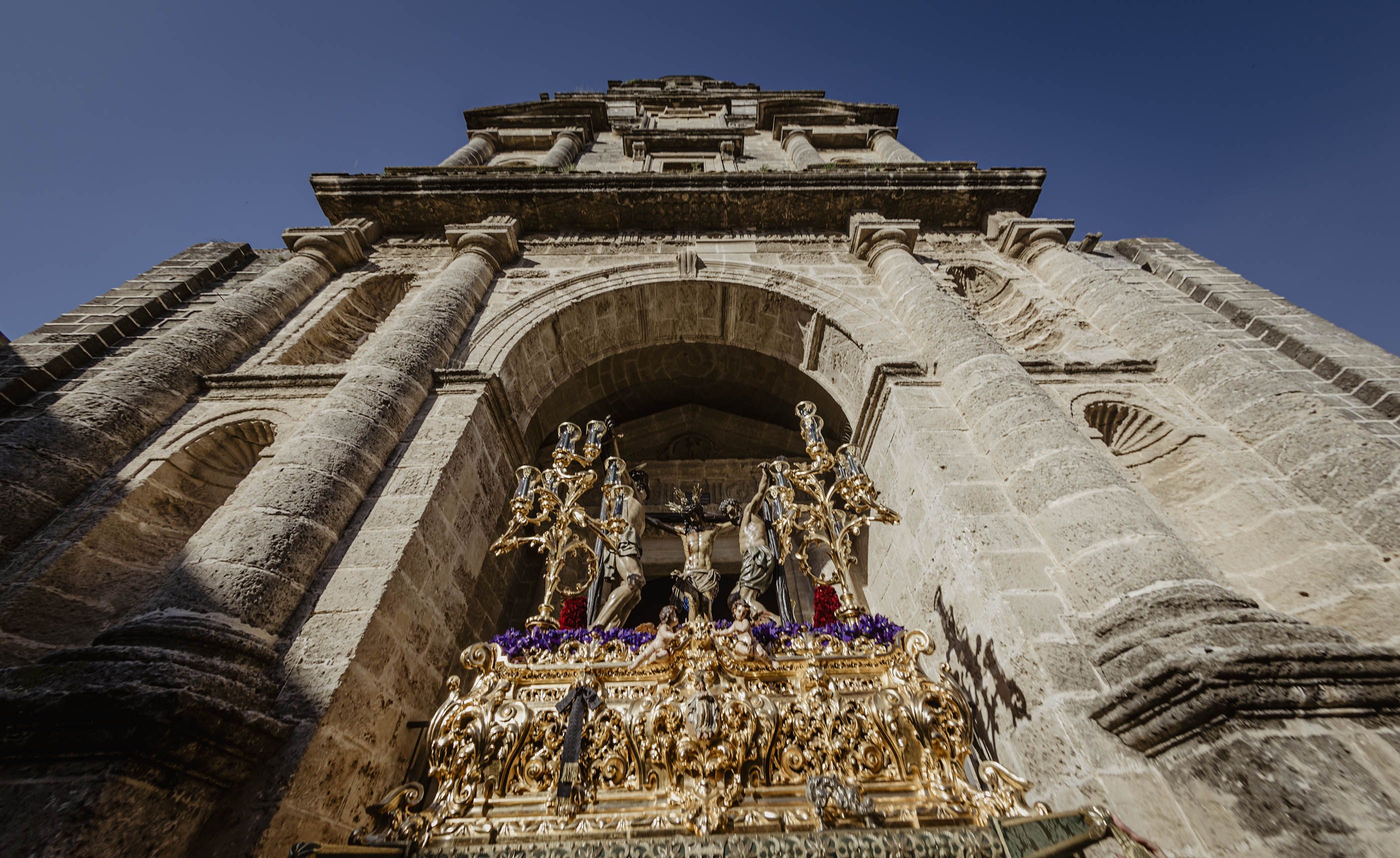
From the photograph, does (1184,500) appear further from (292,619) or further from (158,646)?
(158,646)

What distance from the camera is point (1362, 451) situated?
14.0ft

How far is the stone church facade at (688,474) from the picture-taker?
2.47 m

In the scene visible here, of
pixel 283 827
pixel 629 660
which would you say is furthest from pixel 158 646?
pixel 629 660

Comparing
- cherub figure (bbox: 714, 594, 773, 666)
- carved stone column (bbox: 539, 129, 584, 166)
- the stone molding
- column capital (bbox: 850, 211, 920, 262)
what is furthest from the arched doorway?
carved stone column (bbox: 539, 129, 584, 166)

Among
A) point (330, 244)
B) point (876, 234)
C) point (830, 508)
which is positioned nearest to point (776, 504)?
point (830, 508)

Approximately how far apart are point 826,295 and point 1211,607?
4987 millimetres

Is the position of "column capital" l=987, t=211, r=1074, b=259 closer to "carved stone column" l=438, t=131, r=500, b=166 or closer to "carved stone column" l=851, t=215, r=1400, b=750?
"carved stone column" l=851, t=215, r=1400, b=750

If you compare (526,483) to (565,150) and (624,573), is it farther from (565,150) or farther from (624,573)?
(565,150)

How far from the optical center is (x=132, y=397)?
4926 millimetres

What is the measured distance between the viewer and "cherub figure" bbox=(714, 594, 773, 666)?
3.48 metres

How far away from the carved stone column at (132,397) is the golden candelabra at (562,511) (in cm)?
346

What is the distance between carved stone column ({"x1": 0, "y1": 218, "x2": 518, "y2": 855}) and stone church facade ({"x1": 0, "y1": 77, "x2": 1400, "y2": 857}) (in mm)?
16

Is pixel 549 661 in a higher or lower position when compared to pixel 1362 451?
lower

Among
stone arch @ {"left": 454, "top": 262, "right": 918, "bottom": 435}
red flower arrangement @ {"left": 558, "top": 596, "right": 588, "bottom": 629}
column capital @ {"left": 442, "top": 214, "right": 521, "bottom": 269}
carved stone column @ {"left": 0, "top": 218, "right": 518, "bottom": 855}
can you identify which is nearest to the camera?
A: carved stone column @ {"left": 0, "top": 218, "right": 518, "bottom": 855}
